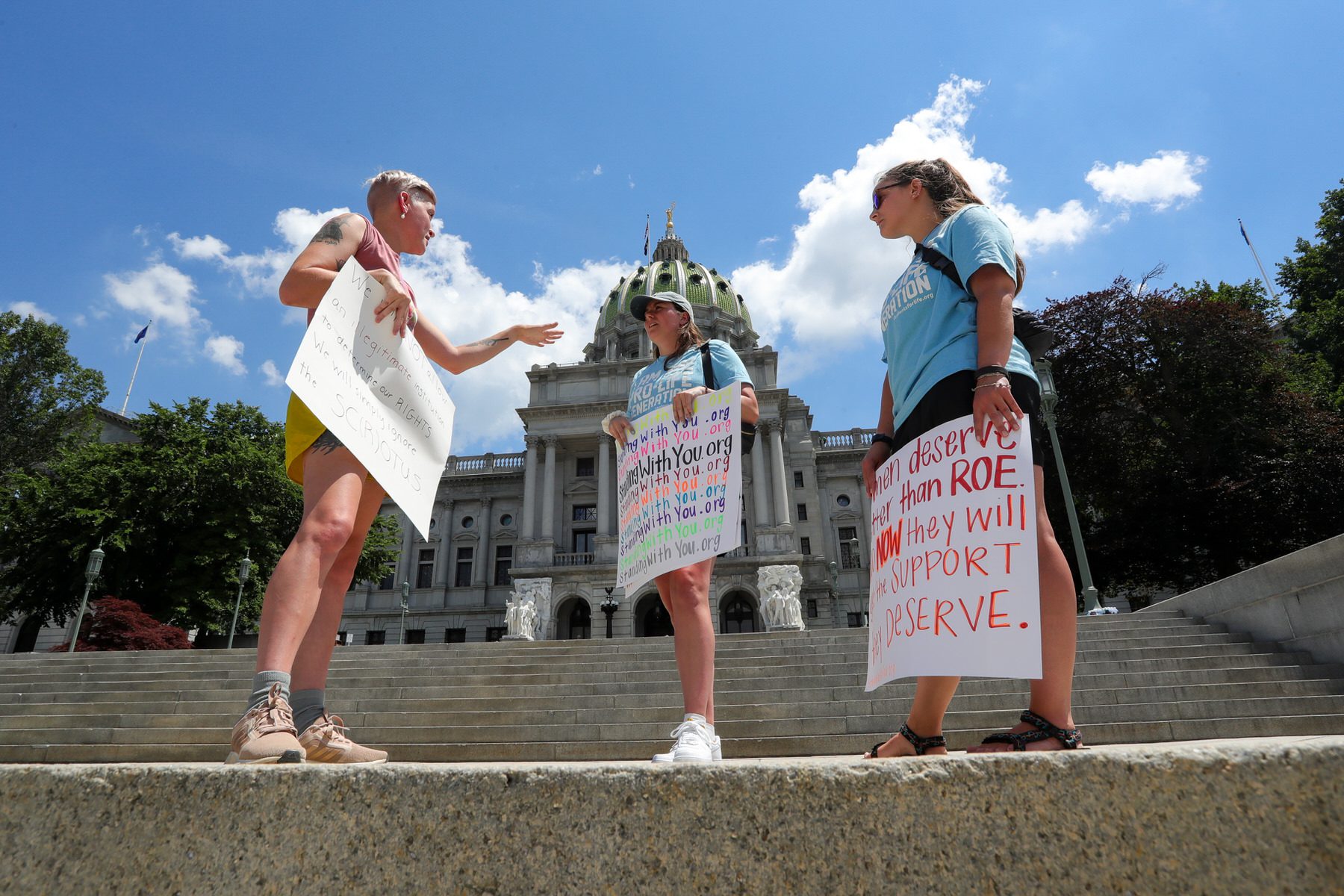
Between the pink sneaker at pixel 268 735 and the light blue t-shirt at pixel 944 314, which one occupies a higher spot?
the light blue t-shirt at pixel 944 314

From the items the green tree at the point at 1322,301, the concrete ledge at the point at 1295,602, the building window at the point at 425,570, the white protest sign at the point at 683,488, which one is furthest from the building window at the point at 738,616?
the white protest sign at the point at 683,488

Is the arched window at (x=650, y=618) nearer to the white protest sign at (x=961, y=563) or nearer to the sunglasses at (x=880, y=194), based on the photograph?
the sunglasses at (x=880, y=194)

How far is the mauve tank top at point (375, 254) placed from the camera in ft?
10.4

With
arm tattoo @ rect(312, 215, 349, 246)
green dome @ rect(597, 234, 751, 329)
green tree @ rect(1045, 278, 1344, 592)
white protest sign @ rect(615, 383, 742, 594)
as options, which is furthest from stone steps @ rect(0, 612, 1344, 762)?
green dome @ rect(597, 234, 751, 329)

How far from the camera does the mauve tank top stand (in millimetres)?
3166

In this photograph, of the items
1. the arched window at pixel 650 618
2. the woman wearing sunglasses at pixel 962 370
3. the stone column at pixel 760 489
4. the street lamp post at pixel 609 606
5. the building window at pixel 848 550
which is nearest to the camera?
the woman wearing sunglasses at pixel 962 370

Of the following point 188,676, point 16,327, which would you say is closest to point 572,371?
point 16,327

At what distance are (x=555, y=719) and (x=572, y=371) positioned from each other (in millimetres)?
37543

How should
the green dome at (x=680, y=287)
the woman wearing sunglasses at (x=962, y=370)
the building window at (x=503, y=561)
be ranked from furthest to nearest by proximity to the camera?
the green dome at (x=680, y=287) < the building window at (x=503, y=561) < the woman wearing sunglasses at (x=962, y=370)

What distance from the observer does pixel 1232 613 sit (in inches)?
411

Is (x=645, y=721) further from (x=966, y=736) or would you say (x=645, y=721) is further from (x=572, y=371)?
(x=572, y=371)

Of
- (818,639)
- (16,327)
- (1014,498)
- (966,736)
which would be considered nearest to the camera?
(1014,498)

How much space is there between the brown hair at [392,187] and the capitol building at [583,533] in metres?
32.1

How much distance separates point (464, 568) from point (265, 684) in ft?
156
